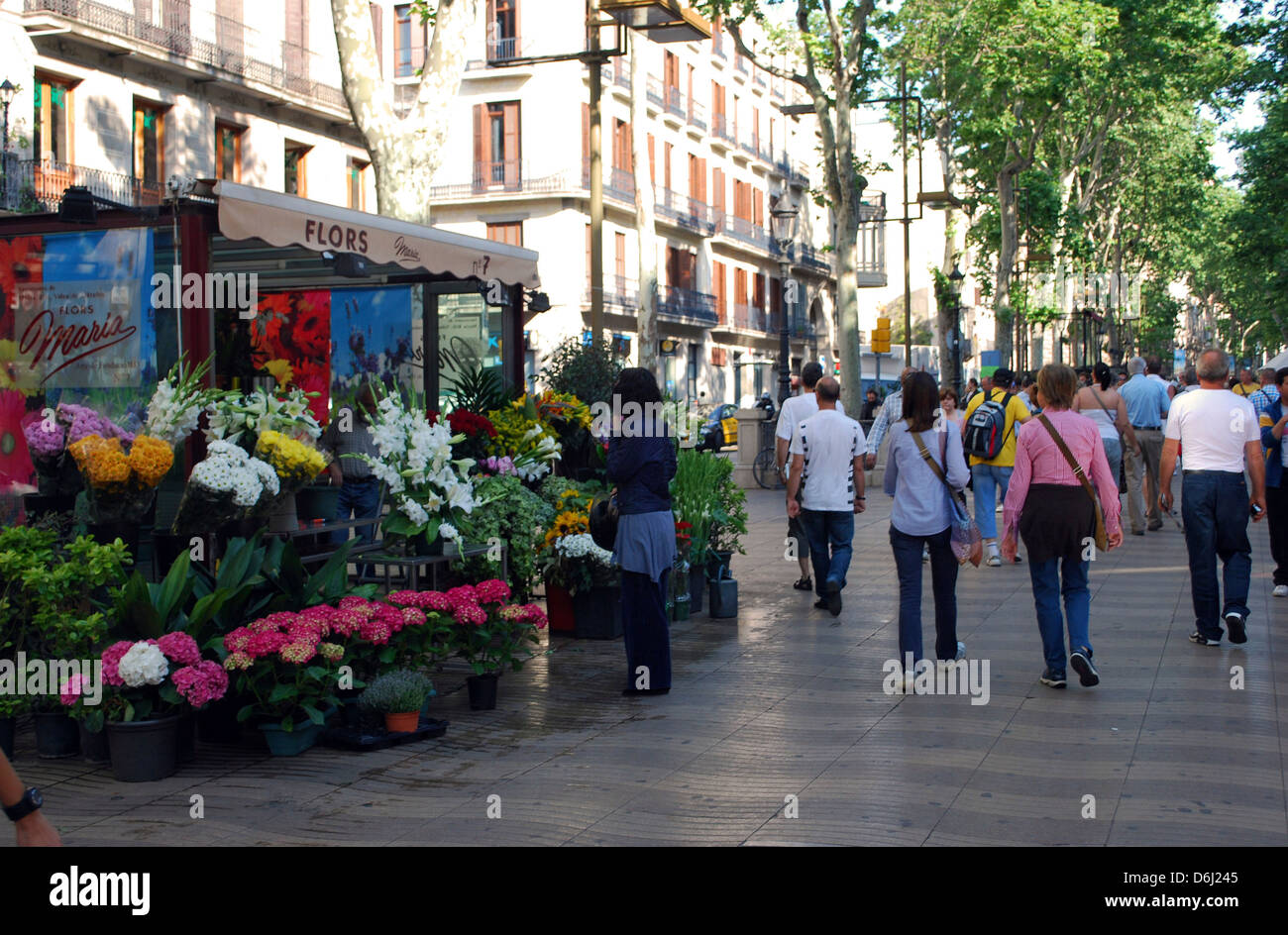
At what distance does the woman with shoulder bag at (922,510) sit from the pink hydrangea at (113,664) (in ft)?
13.9

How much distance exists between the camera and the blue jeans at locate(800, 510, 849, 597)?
1069 cm

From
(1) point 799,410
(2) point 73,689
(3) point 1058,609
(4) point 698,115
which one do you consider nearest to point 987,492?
(1) point 799,410

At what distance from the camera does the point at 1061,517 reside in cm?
769

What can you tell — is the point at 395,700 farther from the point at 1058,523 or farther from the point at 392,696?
the point at 1058,523

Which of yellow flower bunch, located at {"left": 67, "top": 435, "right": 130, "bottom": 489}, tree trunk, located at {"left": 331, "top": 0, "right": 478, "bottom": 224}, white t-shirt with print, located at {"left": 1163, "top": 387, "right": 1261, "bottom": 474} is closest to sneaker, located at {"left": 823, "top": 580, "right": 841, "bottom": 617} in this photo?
white t-shirt with print, located at {"left": 1163, "top": 387, "right": 1261, "bottom": 474}

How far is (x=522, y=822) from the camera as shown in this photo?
17.5ft

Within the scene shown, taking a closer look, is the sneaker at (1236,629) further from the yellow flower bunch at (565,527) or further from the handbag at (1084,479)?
the yellow flower bunch at (565,527)

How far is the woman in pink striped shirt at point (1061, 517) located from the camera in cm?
770

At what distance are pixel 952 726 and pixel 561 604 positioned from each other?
349 cm

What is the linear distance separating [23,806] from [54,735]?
10.6ft

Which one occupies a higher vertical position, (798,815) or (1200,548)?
(1200,548)

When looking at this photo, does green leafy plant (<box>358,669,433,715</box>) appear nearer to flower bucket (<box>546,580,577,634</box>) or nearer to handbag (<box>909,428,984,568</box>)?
flower bucket (<box>546,580,577,634</box>)

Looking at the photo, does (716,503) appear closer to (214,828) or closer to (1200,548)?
(1200,548)

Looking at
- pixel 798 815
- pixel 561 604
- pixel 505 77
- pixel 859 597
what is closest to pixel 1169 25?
pixel 505 77
